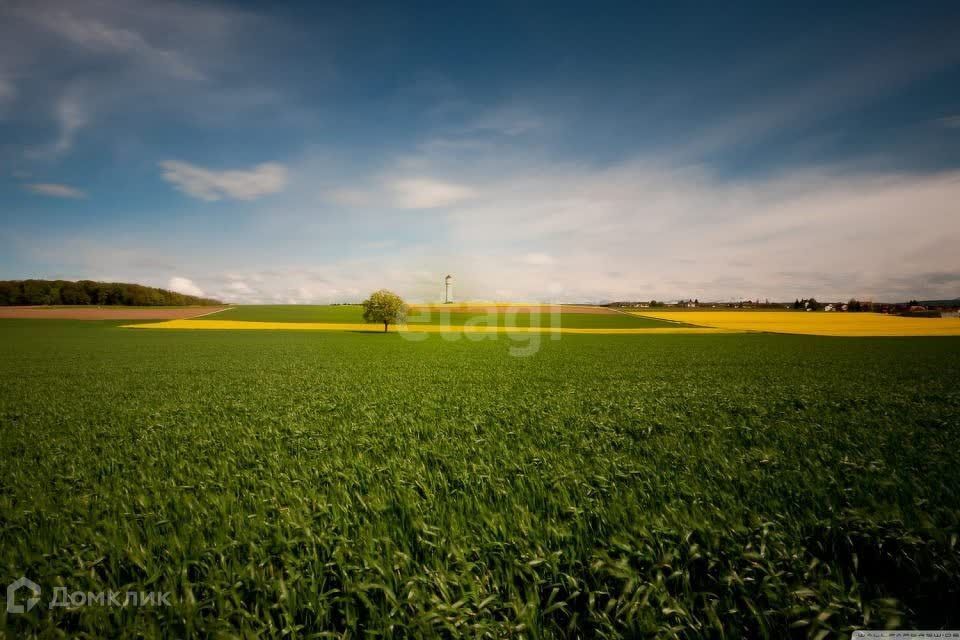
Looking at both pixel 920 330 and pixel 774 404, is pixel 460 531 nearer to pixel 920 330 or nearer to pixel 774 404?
pixel 774 404

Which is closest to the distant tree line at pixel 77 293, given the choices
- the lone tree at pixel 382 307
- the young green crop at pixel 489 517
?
the lone tree at pixel 382 307

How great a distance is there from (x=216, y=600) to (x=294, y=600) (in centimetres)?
84

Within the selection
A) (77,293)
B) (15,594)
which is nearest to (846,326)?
(15,594)

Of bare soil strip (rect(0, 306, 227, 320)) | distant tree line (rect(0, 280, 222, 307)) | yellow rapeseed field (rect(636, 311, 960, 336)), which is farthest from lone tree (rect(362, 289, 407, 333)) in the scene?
distant tree line (rect(0, 280, 222, 307))

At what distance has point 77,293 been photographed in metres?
104

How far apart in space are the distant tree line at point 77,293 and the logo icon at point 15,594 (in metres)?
136

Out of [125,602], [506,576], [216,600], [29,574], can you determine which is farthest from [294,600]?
[29,574]

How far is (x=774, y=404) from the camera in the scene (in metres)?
13.1

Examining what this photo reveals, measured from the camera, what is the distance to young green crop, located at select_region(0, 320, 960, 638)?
3570mm

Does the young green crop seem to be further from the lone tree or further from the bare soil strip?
the bare soil strip

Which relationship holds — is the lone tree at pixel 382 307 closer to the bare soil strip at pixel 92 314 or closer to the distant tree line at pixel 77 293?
the bare soil strip at pixel 92 314

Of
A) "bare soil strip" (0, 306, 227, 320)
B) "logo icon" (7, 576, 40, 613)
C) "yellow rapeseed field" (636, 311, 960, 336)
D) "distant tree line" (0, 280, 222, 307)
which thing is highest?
"distant tree line" (0, 280, 222, 307)

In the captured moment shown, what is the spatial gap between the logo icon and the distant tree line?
446 feet

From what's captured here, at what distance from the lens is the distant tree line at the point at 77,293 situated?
97.2 m
